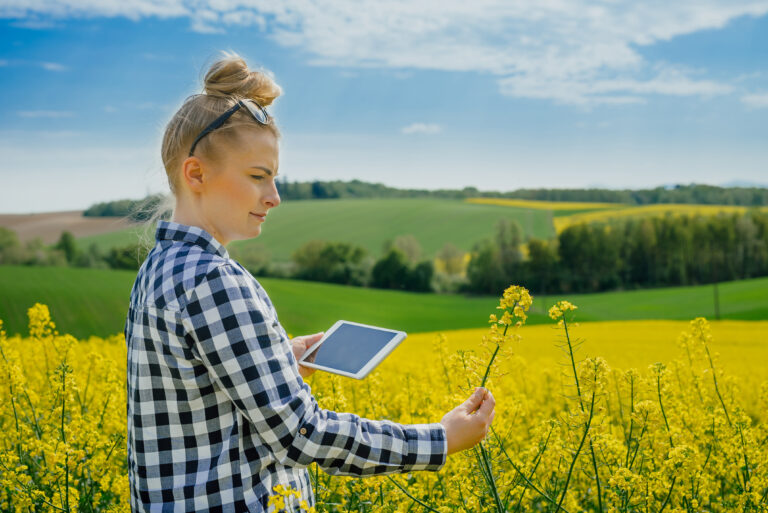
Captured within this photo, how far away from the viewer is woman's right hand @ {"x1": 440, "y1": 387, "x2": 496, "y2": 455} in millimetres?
1615

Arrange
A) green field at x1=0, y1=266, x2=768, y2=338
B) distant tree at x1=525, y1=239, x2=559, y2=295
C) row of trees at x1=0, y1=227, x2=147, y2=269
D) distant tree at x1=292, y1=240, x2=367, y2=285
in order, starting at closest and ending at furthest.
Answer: green field at x1=0, y1=266, x2=768, y2=338 < distant tree at x1=525, y1=239, x2=559, y2=295 < row of trees at x1=0, y1=227, x2=147, y2=269 < distant tree at x1=292, y1=240, x2=367, y2=285

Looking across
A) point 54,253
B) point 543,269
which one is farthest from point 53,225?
Result: point 543,269

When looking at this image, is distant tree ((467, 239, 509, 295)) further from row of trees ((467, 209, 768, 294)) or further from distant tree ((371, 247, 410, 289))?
distant tree ((371, 247, 410, 289))

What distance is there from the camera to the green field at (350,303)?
879 inches

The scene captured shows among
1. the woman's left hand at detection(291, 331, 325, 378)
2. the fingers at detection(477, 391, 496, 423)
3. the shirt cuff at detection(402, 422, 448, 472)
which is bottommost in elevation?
the shirt cuff at detection(402, 422, 448, 472)

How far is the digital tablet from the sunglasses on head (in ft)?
2.12

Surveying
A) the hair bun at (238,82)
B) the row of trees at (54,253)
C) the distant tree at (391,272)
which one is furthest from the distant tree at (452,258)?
the hair bun at (238,82)

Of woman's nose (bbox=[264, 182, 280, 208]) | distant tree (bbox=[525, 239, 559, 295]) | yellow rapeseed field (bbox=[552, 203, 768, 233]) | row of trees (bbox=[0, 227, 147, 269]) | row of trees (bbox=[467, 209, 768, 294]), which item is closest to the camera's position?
woman's nose (bbox=[264, 182, 280, 208])

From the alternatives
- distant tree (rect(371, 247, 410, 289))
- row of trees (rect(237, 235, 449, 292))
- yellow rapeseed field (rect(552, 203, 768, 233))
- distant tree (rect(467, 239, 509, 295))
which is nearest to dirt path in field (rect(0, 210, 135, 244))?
row of trees (rect(237, 235, 449, 292))

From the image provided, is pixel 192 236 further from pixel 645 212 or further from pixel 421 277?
pixel 645 212

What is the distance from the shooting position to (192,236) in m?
1.62

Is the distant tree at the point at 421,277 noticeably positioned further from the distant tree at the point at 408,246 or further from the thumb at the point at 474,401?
the thumb at the point at 474,401

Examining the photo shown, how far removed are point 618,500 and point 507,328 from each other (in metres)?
0.97

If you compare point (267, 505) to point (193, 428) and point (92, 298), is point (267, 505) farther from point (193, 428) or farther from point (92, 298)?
point (92, 298)
